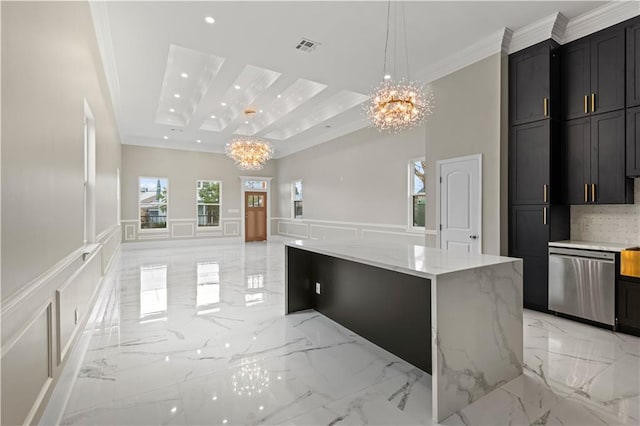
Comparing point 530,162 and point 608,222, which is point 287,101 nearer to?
point 530,162

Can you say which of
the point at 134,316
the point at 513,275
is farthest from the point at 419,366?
the point at 134,316

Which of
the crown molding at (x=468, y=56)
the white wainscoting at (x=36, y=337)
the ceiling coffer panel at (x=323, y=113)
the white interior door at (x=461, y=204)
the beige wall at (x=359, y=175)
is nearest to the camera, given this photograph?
the white wainscoting at (x=36, y=337)

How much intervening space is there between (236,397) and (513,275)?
2159 mm

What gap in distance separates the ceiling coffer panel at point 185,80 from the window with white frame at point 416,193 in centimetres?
417

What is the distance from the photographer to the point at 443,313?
198 cm

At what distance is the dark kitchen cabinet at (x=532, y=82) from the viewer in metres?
3.86

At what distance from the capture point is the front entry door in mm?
11906

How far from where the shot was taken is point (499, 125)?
423 cm

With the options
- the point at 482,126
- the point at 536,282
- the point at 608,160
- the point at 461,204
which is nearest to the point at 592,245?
the point at 536,282

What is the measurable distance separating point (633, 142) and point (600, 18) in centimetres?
147

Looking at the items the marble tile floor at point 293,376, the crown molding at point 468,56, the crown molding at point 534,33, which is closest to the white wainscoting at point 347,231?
the crown molding at point 468,56

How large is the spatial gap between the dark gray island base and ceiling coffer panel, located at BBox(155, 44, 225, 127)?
3.68 metres

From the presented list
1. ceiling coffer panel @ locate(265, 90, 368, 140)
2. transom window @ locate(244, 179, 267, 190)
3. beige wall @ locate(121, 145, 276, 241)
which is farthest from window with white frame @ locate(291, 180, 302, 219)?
ceiling coffer panel @ locate(265, 90, 368, 140)

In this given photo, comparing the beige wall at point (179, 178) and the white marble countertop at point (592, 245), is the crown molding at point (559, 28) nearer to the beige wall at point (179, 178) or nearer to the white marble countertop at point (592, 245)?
the white marble countertop at point (592, 245)
